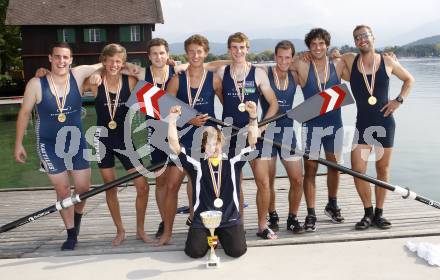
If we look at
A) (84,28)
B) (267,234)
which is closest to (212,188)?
(267,234)

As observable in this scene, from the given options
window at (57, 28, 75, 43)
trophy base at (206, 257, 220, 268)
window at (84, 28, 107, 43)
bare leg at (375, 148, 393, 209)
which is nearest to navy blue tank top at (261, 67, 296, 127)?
bare leg at (375, 148, 393, 209)

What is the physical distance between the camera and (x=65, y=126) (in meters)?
5.03

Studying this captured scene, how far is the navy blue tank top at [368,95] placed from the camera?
211 inches

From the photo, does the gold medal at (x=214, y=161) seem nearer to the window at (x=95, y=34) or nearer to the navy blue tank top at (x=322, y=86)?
the navy blue tank top at (x=322, y=86)

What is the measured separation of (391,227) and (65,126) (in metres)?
3.89

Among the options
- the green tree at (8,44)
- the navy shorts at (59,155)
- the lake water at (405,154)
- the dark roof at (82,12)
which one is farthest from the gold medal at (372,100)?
the green tree at (8,44)

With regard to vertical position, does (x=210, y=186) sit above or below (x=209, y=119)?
below

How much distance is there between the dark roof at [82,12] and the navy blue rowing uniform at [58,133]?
3236 centimetres

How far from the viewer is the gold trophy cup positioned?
4457 millimetres

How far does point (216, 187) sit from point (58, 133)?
5.90 feet

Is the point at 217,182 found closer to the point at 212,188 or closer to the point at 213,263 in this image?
the point at 212,188

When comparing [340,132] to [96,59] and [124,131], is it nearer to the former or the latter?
[124,131]

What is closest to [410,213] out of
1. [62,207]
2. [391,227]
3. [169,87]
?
[391,227]

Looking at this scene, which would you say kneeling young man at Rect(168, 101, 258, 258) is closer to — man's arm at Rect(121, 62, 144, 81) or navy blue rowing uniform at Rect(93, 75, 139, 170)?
navy blue rowing uniform at Rect(93, 75, 139, 170)
